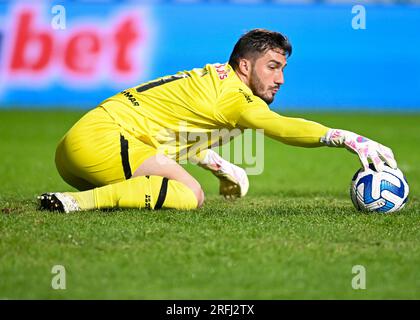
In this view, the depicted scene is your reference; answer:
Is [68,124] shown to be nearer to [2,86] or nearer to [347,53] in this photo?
[2,86]

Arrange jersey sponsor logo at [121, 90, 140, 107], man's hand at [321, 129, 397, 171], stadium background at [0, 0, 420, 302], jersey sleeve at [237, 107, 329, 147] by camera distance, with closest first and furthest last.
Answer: stadium background at [0, 0, 420, 302] → man's hand at [321, 129, 397, 171] → jersey sleeve at [237, 107, 329, 147] → jersey sponsor logo at [121, 90, 140, 107]

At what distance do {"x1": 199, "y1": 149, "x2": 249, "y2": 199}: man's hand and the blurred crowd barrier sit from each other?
9187 mm

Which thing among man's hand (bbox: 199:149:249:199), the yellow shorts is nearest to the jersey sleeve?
the yellow shorts

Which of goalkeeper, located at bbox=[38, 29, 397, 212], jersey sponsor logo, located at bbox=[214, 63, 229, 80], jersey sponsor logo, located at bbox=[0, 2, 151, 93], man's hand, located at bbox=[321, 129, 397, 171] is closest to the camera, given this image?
man's hand, located at bbox=[321, 129, 397, 171]

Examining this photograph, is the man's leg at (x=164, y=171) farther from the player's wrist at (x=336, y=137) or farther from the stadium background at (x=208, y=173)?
the player's wrist at (x=336, y=137)

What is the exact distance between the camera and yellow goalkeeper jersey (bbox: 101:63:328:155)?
6.79 metres

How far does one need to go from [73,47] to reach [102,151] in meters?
10.8

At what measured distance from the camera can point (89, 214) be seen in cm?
650

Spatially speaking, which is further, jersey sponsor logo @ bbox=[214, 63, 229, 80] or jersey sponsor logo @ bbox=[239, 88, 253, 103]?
jersey sponsor logo @ bbox=[214, 63, 229, 80]

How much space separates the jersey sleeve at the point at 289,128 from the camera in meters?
6.39

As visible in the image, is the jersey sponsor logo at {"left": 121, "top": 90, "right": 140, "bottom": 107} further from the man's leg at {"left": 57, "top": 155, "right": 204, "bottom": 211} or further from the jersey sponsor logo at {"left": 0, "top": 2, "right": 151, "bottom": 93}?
the jersey sponsor logo at {"left": 0, "top": 2, "right": 151, "bottom": 93}

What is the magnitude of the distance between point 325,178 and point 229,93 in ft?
14.0

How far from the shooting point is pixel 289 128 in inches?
253

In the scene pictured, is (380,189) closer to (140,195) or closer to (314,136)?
(314,136)
